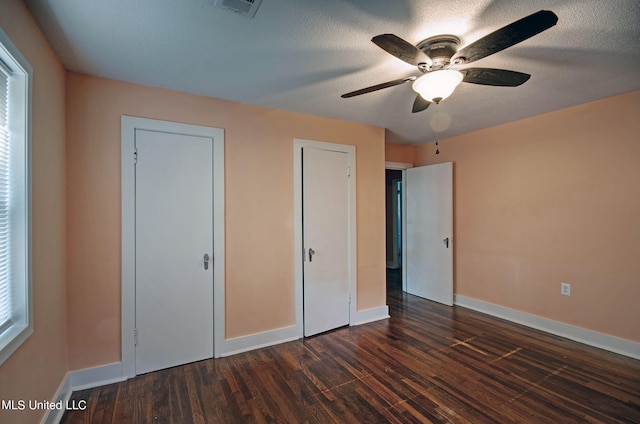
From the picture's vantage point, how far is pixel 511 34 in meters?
1.28

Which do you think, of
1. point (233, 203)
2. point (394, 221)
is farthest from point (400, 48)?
point (394, 221)

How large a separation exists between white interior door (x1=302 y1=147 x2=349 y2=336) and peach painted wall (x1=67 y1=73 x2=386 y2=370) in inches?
7.5

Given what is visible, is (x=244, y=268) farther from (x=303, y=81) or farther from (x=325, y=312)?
(x=303, y=81)

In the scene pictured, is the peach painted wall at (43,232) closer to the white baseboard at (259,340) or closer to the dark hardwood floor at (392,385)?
the dark hardwood floor at (392,385)

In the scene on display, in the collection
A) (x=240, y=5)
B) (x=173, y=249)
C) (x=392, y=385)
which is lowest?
(x=392, y=385)

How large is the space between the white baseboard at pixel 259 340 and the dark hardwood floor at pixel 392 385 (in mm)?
69

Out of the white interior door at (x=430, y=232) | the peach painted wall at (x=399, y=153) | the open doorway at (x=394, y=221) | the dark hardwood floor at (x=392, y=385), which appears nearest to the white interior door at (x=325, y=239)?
the dark hardwood floor at (x=392, y=385)

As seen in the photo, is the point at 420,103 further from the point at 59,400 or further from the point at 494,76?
the point at 59,400

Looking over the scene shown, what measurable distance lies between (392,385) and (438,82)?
7.20 feet

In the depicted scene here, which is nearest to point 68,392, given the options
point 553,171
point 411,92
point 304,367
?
point 304,367

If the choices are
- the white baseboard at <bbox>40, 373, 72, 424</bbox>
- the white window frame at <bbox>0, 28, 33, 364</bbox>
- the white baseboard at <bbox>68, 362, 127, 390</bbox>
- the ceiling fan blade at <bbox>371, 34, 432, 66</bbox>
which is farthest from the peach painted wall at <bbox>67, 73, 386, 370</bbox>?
the ceiling fan blade at <bbox>371, 34, 432, 66</bbox>

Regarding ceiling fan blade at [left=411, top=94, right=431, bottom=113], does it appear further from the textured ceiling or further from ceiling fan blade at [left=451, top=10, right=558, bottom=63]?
ceiling fan blade at [left=451, top=10, right=558, bottom=63]

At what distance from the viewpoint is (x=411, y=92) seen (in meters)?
2.51

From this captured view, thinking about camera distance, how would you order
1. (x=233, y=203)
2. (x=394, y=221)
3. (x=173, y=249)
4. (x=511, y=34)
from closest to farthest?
(x=511, y=34), (x=173, y=249), (x=233, y=203), (x=394, y=221)
